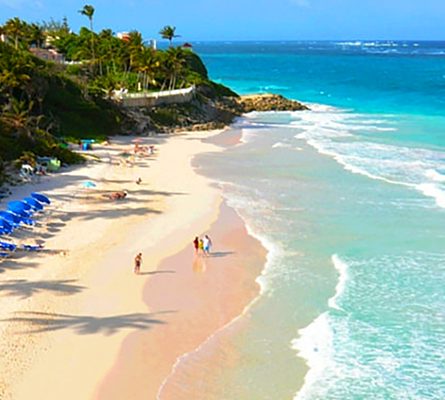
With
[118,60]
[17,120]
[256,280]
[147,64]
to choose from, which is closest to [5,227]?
[256,280]

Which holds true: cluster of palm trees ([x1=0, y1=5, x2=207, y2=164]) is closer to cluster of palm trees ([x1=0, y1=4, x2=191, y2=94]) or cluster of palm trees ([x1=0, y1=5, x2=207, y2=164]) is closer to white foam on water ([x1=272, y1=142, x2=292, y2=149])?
cluster of palm trees ([x1=0, y1=4, x2=191, y2=94])

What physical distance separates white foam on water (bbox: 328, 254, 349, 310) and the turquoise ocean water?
0.07 m

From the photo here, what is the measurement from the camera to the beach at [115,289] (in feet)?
56.7

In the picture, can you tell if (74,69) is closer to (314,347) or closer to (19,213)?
(19,213)

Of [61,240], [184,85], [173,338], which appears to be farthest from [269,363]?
[184,85]

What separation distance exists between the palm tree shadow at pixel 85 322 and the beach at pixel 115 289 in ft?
0.11

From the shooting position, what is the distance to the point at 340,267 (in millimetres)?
25344

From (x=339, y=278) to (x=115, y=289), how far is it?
27.6ft

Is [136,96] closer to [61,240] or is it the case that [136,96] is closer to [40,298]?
[61,240]

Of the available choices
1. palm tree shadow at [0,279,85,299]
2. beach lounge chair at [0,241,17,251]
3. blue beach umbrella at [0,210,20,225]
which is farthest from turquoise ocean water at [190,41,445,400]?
blue beach umbrella at [0,210,20,225]

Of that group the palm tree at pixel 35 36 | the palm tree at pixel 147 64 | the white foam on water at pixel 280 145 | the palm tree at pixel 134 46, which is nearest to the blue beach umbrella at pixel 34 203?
the white foam on water at pixel 280 145

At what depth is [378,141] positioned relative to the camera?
5784cm

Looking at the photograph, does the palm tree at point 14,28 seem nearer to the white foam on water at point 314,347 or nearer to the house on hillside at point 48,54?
the house on hillside at point 48,54

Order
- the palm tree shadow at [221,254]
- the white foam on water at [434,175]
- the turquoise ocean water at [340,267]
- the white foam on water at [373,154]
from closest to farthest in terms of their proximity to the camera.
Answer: the turquoise ocean water at [340,267], the palm tree shadow at [221,254], the white foam on water at [373,154], the white foam on water at [434,175]
